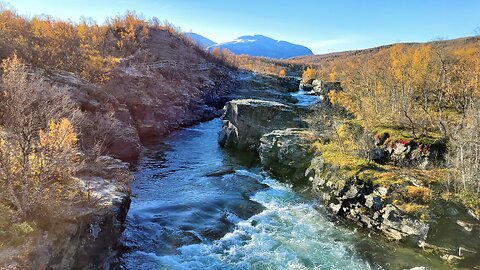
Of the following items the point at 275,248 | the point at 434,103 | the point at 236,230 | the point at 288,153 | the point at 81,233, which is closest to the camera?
the point at 81,233

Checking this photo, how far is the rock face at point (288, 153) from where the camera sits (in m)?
32.3

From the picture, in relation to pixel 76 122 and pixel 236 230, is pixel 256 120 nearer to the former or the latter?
pixel 236 230

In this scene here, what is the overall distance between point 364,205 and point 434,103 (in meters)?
21.8

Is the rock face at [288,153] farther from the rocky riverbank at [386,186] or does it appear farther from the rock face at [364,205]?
the rock face at [364,205]

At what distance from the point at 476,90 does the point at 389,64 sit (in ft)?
71.4

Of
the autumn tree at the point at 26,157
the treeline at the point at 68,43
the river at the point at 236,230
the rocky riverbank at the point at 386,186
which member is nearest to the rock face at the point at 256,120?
the rocky riverbank at the point at 386,186

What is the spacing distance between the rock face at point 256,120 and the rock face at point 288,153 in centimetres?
704

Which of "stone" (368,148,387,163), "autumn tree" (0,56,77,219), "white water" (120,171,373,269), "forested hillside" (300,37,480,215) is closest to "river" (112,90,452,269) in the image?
"white water" (120,171,373,269)

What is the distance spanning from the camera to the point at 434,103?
3750cm

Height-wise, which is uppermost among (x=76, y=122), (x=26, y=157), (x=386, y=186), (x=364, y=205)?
(x=26, y=157)

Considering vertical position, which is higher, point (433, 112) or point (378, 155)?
point (433, 112)

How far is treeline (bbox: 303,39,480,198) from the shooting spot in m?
21.1

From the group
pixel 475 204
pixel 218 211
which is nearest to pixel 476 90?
pixel 475 204

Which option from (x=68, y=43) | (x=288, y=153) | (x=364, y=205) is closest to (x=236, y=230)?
(x=364, y=205)
